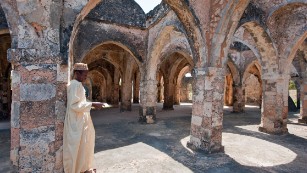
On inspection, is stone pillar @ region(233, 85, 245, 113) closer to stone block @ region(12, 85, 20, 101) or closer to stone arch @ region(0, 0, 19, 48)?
stone block @ region(12, 85, 20, 101)

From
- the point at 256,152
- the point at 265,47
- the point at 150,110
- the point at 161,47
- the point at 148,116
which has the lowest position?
the point at 256,152

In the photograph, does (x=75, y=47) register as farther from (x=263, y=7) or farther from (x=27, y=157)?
(x=263, y=7)

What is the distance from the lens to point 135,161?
156 inches

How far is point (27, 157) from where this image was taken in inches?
95.7

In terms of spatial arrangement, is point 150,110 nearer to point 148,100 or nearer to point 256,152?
point 148,100

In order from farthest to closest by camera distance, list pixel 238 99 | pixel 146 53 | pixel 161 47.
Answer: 1. pixel 238 99
2. pixel 146 53
3. pixel 161 47

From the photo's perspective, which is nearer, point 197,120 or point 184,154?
point 184,154

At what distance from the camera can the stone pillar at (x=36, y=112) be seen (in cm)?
243

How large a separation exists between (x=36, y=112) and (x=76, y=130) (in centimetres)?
56

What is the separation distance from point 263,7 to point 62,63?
6.39 m

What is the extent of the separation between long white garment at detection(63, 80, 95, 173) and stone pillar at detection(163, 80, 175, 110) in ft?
36.9

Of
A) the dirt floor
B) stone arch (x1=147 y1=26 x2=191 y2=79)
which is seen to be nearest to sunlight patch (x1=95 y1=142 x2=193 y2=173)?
the dirt floor

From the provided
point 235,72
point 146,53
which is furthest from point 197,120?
point 235,72

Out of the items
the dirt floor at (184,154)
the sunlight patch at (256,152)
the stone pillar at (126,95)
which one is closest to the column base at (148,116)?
the dirt floor at (184,154)
